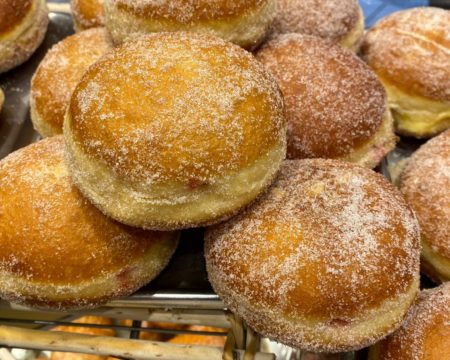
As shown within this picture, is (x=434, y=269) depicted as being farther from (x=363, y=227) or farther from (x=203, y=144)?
(x=203, y=144)

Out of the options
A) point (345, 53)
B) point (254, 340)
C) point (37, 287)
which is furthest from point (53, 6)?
point (254, 340)

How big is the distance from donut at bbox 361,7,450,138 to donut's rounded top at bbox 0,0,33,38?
3.72 ft

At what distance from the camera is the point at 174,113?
32.6 inches

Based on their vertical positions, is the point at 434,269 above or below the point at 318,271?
below

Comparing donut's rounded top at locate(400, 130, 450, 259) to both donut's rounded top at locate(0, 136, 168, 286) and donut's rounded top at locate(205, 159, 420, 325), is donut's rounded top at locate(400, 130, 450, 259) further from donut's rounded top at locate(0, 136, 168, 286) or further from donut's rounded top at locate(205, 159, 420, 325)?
donut's rounded top at locate(0, 136, 168, 286)

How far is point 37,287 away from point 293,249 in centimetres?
50

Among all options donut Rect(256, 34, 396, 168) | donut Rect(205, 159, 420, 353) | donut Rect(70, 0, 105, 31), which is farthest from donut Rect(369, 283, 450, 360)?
donut Rect(70, 0, 105, 31)

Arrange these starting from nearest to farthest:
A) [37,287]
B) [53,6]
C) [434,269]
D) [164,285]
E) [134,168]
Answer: [134,168], [37,287], [164,285], [434,269], [53,6]

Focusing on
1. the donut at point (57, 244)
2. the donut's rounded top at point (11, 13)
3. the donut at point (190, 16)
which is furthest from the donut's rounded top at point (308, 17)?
the donut's rounded top at point (11, 13)

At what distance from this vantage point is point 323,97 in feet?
3.80

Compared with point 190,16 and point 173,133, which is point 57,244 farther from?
point 190,16

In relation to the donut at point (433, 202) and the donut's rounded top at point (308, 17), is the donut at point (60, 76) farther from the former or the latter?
the donut at point (433, 202)

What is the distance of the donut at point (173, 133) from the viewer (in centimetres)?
83

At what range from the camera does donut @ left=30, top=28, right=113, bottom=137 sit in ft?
4.00
